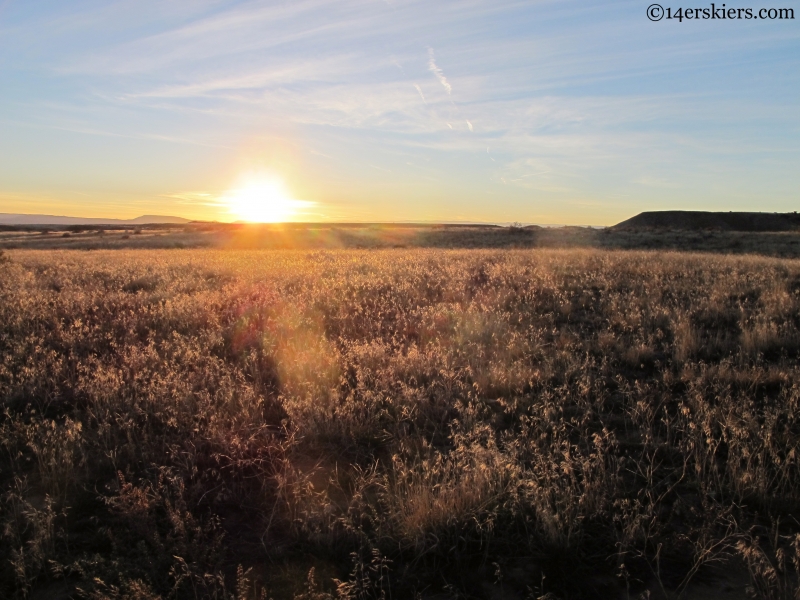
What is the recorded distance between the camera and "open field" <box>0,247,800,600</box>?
2605 mm

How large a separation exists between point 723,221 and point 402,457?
244 ft

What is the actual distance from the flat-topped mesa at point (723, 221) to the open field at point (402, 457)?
54.9 m

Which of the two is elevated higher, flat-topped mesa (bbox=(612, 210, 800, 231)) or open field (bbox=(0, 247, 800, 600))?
flat-topped mesa (bbox=(612, 210, 800, 231))

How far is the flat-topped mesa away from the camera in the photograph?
59.2 m

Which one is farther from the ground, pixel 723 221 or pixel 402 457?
pixel 723 221

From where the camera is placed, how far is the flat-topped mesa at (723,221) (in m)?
59.2

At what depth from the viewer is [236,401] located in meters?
4.48

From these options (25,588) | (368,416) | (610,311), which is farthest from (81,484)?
(610,311)

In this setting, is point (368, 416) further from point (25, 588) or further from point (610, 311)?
point (610, 311)

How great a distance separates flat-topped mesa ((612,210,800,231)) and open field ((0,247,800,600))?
2162 inches

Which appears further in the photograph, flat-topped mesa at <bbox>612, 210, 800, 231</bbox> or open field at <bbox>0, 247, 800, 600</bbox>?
flat-topped mesa at <bbox>612, 210, 800, 231</bbox>

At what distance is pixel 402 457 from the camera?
12.0 feet

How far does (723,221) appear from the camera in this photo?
208 ft

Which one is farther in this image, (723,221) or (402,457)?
(723,221)
